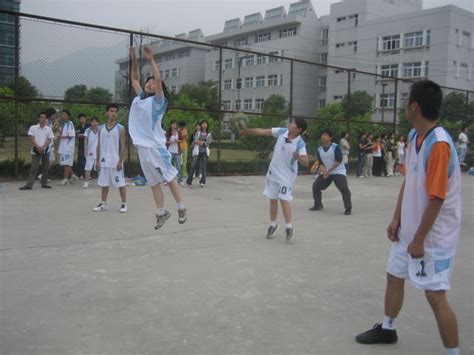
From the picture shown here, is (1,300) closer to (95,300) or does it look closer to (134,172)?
(95,300)

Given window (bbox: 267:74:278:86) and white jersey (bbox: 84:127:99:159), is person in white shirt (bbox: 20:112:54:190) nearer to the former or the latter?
white jersey (bbox: 84:127:99:159)

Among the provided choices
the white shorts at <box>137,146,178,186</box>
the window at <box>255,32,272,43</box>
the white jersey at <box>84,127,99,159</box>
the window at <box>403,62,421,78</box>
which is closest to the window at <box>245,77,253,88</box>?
the window at <box>255,32,272,43</box>

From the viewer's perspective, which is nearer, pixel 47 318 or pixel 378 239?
pixel 47 318

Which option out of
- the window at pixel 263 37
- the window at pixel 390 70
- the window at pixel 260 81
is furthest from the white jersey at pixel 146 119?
the window at pixel 263 37

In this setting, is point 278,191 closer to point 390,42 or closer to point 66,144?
point 66,144

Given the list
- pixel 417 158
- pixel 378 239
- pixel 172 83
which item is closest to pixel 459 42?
pixel 172 83

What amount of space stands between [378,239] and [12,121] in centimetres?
1031

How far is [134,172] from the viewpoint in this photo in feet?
50.1

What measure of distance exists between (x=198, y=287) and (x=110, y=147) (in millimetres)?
5120

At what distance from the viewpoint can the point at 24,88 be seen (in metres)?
12.9

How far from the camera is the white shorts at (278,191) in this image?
736 cm

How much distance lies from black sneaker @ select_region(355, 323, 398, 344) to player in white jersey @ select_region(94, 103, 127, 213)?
6275 millimetres

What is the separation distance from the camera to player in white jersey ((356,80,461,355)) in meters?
3.18

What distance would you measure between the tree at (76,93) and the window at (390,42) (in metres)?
48.9
